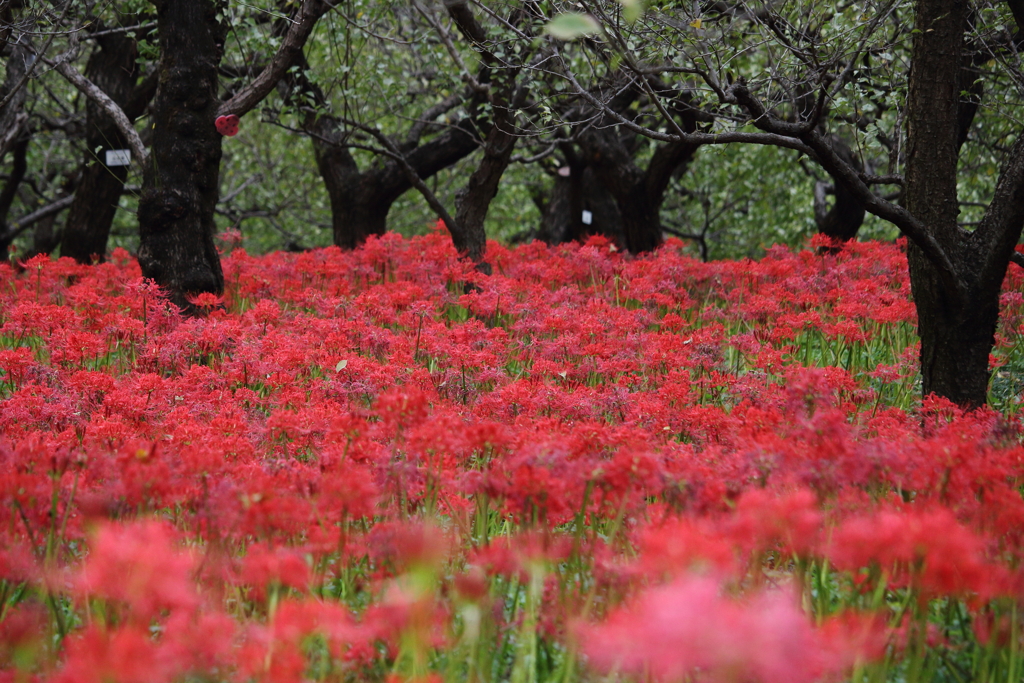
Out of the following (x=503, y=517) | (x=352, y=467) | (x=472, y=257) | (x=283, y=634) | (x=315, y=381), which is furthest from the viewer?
(x=472, y=257)

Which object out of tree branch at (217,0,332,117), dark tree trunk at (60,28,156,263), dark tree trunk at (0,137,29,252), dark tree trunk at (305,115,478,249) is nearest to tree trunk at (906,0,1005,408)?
tree branch at (217,0,332,117)

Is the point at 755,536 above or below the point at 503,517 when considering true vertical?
above

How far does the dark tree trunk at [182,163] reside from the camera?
311 inches

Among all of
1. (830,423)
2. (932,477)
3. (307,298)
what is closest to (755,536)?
(830,423)

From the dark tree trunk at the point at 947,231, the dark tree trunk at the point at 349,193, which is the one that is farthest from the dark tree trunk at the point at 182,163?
the dark tree trunk at the point at 947,231

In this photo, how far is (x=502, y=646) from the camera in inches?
109

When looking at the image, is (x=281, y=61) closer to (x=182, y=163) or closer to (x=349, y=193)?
(x=182, y=163)

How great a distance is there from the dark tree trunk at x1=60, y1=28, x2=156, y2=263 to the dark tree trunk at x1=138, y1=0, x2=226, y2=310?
12.5ft

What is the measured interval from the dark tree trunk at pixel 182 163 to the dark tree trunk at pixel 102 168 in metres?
3.80

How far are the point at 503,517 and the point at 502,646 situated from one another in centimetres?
115

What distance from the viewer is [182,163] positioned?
26.3 ft

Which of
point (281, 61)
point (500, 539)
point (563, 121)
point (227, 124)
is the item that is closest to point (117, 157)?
point (227, 124)

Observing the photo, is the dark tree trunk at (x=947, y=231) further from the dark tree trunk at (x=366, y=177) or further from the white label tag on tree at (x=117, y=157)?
the dark tree trunk at (x=366, y=177)

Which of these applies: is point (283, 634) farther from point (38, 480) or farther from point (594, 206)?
point (594, 206)
